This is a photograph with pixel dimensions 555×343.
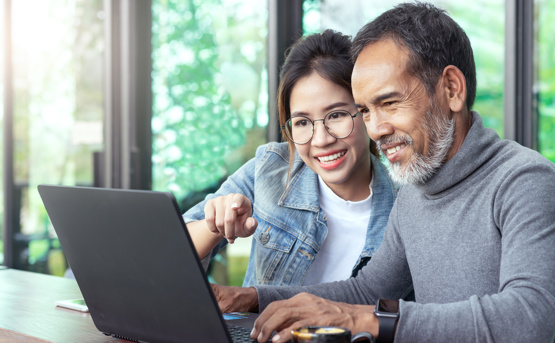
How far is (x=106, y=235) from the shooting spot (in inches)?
44.9

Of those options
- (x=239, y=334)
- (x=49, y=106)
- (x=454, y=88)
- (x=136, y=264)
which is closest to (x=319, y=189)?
(x=454, y=88)

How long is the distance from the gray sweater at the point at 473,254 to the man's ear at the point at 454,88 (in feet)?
0.17

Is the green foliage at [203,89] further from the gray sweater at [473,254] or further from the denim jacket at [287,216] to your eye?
the gray sweater at [473,254]

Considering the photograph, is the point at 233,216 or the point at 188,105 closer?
the point at 233,216

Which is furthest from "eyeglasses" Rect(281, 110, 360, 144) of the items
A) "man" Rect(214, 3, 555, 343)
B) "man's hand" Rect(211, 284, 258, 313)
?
"man's hand" Rect(211, 284, 258, 313)

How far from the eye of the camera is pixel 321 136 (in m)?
1.95

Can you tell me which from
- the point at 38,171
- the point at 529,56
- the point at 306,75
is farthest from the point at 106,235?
the point at 38,171

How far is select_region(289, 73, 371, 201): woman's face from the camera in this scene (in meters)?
1.96

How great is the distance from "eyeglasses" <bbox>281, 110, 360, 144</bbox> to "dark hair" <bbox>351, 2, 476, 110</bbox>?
40 cm

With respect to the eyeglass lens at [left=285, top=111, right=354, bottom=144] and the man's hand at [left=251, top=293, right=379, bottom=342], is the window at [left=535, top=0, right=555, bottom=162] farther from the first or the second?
the man's hand at [left=251, top=293, right=379, bottom=342]

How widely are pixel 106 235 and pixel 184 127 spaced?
3.28 meters

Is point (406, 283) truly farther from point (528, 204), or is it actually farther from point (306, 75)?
point (306, 75)

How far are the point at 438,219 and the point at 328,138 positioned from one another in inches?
21.8

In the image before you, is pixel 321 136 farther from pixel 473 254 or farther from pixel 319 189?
pixel 473 254
